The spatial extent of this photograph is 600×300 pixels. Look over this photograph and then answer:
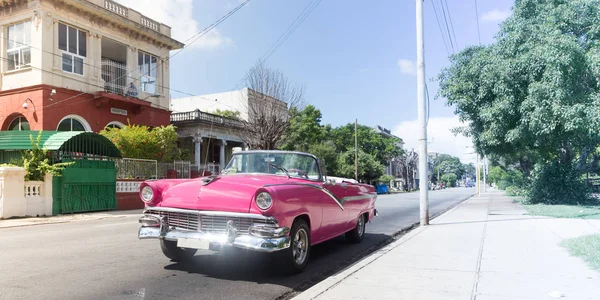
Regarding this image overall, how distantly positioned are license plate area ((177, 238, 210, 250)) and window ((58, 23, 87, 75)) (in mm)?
20062

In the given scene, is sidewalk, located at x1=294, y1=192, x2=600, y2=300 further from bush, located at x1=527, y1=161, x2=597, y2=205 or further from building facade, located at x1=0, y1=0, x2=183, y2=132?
building facade, located at x1=0, y1=0, x2=183, y2=132

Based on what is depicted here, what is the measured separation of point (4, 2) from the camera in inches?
811

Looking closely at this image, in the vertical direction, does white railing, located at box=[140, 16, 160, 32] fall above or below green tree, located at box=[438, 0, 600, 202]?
above

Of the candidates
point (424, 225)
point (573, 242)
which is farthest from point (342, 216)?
point (424, 225)

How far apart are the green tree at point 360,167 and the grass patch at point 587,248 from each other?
3817 centimetres

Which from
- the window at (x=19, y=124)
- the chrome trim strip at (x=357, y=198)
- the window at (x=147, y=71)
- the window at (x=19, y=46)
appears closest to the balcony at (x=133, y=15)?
the window at (x=147, y=71)

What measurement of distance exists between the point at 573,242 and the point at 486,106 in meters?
10.4

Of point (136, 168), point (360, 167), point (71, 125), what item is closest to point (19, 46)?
point (71, 125)

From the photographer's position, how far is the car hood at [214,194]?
15.5ft

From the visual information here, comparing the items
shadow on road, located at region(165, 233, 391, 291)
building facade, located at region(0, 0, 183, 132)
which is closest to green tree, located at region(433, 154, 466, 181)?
building facade, located at region(0, 0, 183, 132)

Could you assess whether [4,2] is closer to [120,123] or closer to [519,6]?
[120,123]

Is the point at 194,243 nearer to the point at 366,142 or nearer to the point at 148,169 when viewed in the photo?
the point at 148,169

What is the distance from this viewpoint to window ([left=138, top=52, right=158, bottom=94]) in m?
26.0

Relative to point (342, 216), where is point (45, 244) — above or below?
below
